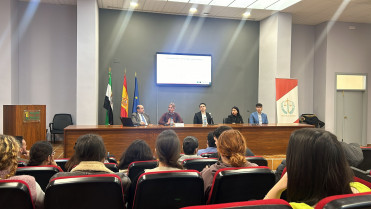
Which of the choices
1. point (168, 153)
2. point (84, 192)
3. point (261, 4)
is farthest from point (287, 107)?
point (84, 192)

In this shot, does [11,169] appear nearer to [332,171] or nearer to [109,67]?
[332,171]

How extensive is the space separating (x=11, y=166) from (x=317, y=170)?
1.56m

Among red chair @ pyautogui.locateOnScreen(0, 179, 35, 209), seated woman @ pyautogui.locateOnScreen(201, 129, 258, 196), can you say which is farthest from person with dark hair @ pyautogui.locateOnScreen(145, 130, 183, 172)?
red chair @ pyautogui.locateOnScreen(0, 179, 35, 209)

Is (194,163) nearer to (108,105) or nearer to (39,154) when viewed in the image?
(39,154)

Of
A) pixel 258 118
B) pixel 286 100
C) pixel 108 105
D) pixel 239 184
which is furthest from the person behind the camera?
pixel 286 100

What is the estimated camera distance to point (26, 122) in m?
4.61

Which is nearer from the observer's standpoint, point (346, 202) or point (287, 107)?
point (346, 202)

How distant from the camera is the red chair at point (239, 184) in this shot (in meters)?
1.71

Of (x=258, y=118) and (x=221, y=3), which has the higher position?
(x=221, y=3)

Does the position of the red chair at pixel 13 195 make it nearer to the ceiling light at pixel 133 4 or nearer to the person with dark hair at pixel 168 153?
the person with dark hair at pixel 168 153

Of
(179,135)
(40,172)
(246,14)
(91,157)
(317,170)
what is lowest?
(179,135)

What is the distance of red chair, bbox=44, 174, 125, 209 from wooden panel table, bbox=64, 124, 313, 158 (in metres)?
3.41

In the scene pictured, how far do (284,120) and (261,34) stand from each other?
264 cm

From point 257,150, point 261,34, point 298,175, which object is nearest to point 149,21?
point 261,34
